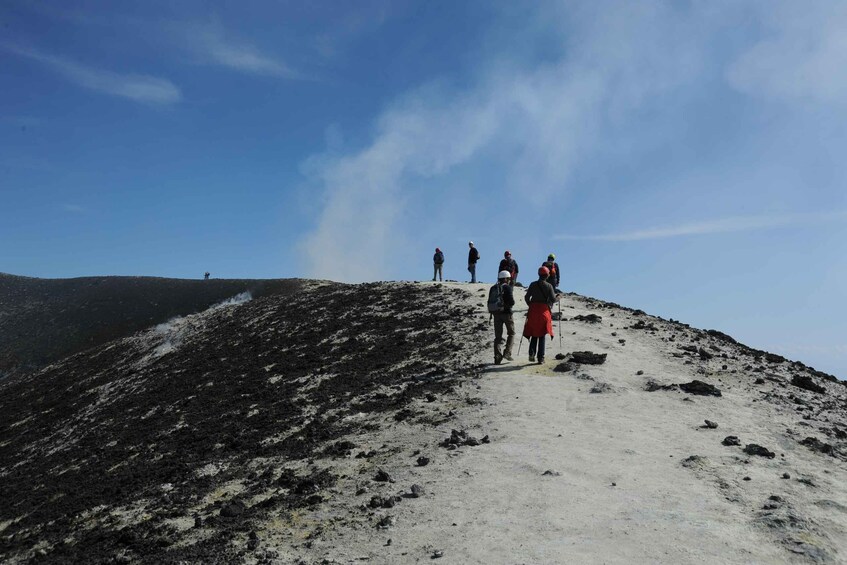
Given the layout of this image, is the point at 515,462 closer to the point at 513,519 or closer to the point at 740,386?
the point at 513,519

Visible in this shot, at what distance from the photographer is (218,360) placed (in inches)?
1007

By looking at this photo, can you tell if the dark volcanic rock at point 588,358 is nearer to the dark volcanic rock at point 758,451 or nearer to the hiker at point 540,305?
the hiker at point 540,305

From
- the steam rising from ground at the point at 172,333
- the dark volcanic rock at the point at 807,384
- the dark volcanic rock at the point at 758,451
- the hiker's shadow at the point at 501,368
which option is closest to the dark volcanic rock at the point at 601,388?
the hiker's shadow at the point at 501,368

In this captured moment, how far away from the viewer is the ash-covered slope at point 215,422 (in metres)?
10.1

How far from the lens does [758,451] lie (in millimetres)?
10203

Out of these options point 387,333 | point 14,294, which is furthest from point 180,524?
point 14,294

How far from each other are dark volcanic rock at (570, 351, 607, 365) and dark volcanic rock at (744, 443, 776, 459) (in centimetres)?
617

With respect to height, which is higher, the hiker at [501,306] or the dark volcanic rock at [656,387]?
the hiker at [501,306]

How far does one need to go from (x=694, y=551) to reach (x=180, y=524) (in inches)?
323

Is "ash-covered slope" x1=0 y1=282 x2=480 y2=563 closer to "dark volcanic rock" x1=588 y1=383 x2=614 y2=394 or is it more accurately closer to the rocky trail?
the rocky trail

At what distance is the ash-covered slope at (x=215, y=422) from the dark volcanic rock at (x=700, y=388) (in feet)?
18.2

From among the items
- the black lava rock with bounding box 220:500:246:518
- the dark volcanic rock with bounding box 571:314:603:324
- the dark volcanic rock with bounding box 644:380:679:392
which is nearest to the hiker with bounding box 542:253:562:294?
the dark volcanic rock with bounding box 571:314:603:324

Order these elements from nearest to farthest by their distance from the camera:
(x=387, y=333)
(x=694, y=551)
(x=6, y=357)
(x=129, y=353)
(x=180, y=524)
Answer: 1. (x=694, y=551)
2. (x=180, y=524)
3. (x=387, y=333)
4. (x=129, y=353)
5. (x=6, y=357)

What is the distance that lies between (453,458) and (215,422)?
9307 mm
